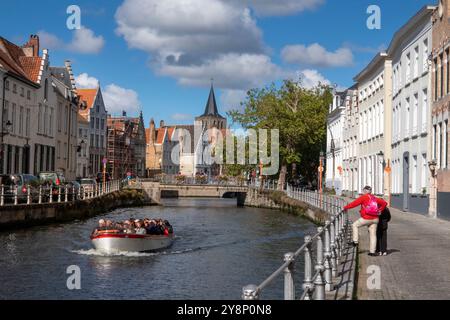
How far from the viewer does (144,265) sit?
23.0 meters

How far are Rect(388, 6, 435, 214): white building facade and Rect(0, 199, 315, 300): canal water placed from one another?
6462mm

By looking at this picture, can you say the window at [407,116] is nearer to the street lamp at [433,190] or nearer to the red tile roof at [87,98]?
the street lamp at [433,190]

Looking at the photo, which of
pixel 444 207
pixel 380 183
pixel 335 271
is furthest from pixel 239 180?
pixel 335 271

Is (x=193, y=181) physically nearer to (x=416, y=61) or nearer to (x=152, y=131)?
(x=416, y=61)

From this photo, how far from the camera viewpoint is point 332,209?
1272 inches

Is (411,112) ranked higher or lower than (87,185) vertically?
higher

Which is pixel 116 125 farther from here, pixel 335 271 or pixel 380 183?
pixel 335 271

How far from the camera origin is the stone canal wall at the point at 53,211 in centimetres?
3178

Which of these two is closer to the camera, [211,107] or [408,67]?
[408,67]

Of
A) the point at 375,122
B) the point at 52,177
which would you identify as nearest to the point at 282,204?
the point at 375,122

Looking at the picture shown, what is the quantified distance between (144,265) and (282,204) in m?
37.9

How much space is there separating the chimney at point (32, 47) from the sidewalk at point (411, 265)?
45320 mm

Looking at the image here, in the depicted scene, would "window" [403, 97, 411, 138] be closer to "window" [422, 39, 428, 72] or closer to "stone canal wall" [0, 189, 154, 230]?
"window" [422, 39, 428, 72]
